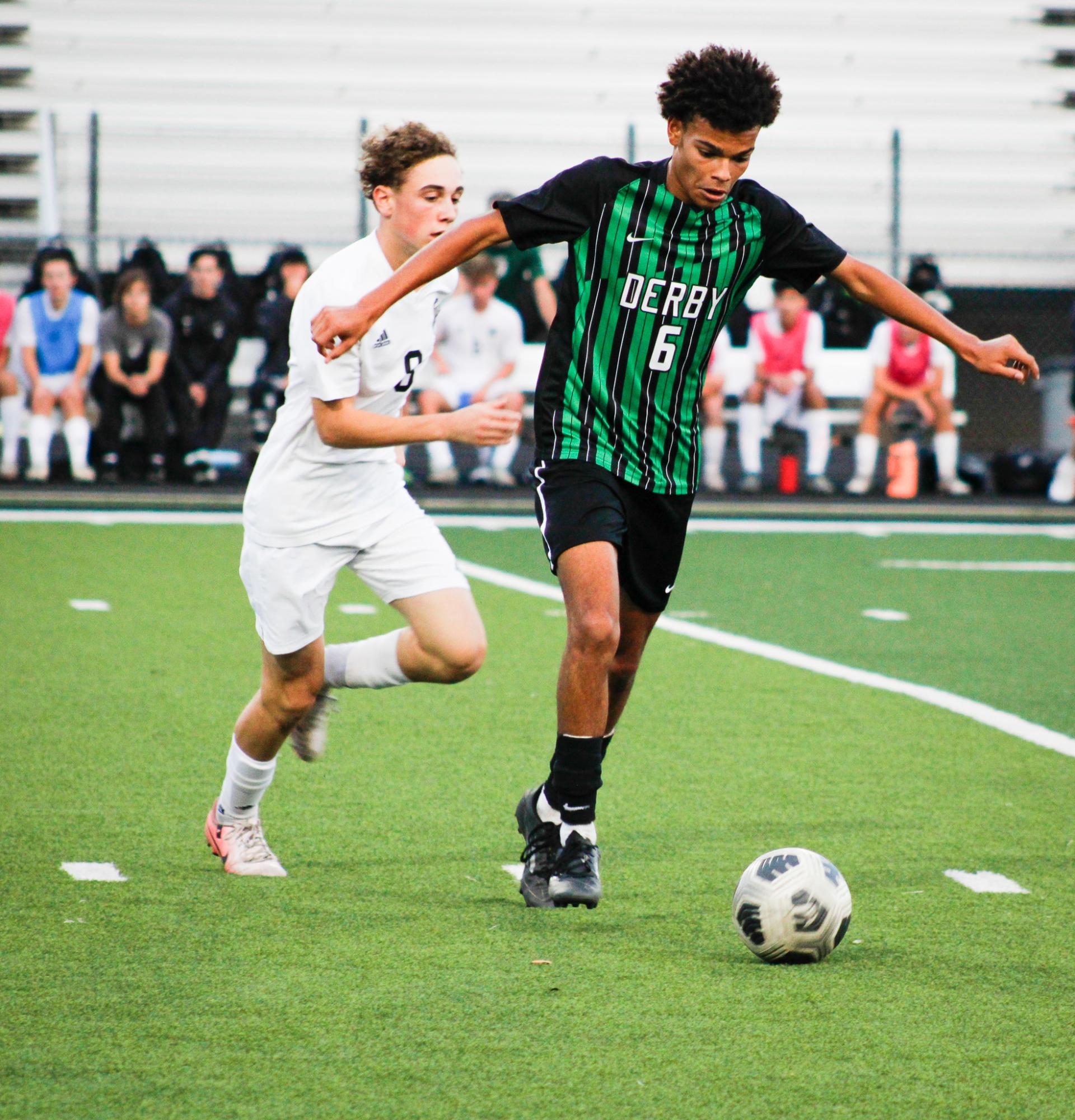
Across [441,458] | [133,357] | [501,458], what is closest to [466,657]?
[133,357]

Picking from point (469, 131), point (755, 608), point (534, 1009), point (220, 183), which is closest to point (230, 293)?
point (220, 183)

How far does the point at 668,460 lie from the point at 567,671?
0.58m

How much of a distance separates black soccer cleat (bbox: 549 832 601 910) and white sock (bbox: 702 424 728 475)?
444 inches

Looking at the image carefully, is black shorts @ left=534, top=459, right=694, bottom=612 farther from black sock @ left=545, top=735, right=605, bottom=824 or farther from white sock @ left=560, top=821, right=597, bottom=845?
white sock @ left=560, top=821, right=597, bottom=845

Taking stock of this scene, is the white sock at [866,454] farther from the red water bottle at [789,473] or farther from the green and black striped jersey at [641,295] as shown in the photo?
the green and black striped jersey at [641,295]

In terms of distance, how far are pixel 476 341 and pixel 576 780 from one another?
1086 centimetres

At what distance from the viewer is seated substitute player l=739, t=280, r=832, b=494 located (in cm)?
1504

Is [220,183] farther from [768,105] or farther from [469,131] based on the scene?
[768,105]

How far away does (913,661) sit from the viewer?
25.9 ft

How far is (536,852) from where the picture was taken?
4.34 m

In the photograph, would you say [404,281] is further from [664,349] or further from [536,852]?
[536,852]

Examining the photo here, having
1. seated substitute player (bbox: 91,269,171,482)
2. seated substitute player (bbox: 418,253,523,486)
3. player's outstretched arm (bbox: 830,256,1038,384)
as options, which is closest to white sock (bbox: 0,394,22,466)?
seated substitute player (bbox: 91,269,171,482)

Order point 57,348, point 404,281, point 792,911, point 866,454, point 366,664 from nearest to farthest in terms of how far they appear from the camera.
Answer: point 792,911, point 404,281, point 366,664, point 57,348, point 866,454

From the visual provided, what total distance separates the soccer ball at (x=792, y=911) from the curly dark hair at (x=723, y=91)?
5.53ft
